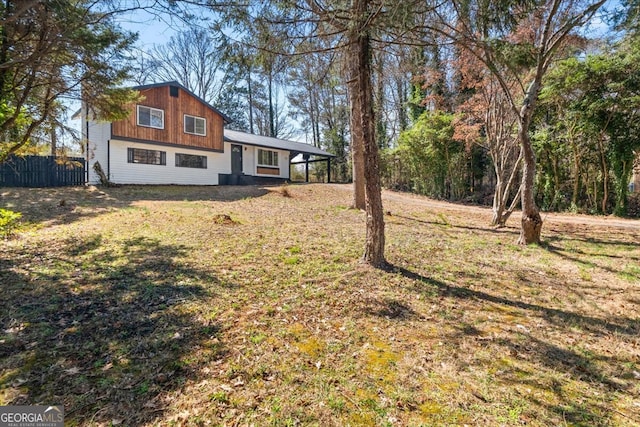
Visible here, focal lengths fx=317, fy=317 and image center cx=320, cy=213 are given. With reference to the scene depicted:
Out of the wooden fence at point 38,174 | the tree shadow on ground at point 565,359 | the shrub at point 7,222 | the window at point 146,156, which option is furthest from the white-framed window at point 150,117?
the tree shadow on ground at point 565,359

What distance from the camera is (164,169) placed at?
689 inches

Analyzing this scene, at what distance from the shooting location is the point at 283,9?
4.75 metres

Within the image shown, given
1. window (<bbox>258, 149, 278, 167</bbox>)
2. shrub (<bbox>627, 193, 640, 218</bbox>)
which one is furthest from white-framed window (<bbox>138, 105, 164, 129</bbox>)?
shrub (<bbox>627, 193, 640, 218</bbox>)

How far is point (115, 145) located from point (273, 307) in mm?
15800

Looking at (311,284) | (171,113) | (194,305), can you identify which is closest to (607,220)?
(311,284)

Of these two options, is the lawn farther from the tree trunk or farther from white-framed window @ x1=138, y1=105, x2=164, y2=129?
white-framed window @ x1=138, y1=105, x2=164, y2=129

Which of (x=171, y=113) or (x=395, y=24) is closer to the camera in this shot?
(x=395, y=24)

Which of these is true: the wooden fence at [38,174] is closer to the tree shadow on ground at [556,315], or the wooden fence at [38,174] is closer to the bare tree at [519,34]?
the bare tree at [519,34]

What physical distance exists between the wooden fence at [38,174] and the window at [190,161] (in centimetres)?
456

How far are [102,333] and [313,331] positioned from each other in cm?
203

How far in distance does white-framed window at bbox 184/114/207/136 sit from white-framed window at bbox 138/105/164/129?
1.44 meters

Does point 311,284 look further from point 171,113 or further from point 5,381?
point 171,113

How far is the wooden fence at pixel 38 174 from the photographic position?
13.8 m

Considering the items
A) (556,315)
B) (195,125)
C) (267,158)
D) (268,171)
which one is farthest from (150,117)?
(556,315)
